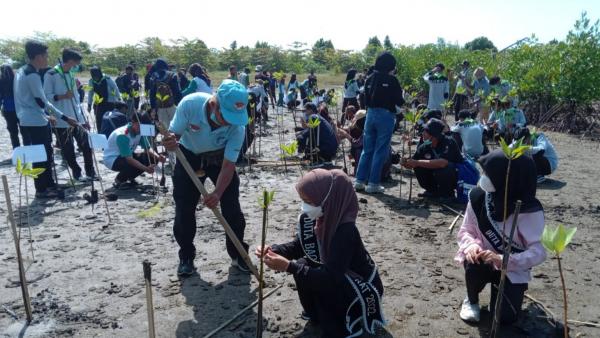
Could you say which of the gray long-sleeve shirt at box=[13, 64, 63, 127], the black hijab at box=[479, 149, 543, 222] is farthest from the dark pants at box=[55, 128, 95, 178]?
the black hijab at box=[479, 149, 543, 222]

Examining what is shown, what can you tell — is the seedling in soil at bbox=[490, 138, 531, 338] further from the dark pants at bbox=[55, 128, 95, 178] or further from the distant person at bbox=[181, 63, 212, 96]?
the distant person at bbox=[181, 63, 212, 96]

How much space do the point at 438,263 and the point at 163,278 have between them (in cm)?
245

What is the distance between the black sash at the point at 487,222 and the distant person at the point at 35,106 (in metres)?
5.05

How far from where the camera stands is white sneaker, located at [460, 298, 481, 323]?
10.5ft

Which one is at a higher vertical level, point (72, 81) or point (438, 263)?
point (72, 81)

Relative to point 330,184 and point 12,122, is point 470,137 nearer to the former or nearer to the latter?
point 330,184

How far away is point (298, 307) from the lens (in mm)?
3420

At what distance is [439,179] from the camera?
232 inches

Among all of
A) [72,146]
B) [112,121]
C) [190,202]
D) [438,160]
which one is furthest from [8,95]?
[438,160]

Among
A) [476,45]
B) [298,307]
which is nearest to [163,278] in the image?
[298,307]

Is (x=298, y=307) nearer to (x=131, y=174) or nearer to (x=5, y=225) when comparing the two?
(x=5, y=225)

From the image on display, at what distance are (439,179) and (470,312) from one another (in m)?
2.89

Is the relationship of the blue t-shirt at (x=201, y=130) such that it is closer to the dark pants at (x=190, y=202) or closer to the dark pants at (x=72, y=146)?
the dark pants at (x=190, y=202)

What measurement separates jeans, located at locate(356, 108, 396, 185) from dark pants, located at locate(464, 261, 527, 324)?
10.4ft
